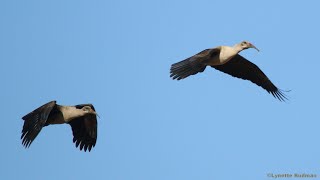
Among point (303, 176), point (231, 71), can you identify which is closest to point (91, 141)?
point (231, 71)

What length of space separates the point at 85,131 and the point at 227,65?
4331 mm

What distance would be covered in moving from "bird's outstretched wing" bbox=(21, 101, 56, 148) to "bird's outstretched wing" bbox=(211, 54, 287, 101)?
17.7 ft

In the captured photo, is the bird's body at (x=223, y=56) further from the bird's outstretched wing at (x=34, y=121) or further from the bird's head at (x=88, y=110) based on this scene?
the bird's outstretched wing at (x=34, y=121)

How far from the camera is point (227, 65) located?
24406 millimetres

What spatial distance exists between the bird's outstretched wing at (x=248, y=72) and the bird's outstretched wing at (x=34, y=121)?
17.7ft

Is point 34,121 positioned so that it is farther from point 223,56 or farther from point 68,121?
point 223,56

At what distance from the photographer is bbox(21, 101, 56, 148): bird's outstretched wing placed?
67.9 ft

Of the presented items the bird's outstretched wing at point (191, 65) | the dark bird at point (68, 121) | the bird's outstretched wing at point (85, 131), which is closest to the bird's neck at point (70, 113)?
the dark bird at point (68, 121)

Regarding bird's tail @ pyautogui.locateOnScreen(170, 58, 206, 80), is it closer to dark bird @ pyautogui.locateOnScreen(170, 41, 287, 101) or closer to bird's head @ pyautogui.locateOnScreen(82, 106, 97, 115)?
dark bird @ pyautogui.locateOnScreen(170, 41, 287, 101)

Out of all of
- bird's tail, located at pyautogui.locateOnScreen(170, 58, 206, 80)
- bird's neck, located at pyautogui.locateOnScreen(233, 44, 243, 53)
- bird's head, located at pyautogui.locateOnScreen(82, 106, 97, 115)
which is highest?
bird's neck, located at pyautogui.locateOnScreen(233, 44, 243, 53)

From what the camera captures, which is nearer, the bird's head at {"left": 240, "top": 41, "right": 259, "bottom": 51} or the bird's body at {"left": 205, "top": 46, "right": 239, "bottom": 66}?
the bird's body at {"left": 205, "top": 46, "right": 239, "bottom": 66}

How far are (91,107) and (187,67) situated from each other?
2.57 meters

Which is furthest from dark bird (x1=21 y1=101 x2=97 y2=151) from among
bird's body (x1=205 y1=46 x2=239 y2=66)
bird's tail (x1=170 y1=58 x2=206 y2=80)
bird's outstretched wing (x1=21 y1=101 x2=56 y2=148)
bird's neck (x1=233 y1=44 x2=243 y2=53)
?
bird's neck (x1=233 y1=44 x2=243 y2=53)

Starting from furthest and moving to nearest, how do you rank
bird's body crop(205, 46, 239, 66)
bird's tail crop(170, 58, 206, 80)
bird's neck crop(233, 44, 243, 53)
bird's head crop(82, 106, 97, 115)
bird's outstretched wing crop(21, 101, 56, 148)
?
1. bird's neck crop(233, 44, 243, 53)
2. bird's body crop(205, 46, 239, 66)
3. bird's head crop(82, 106, 97, 115)
4. bird's tail crop(170, 58, 206, 80)
5. bird's outstretched wing crop(21, 101, 56, 148)
